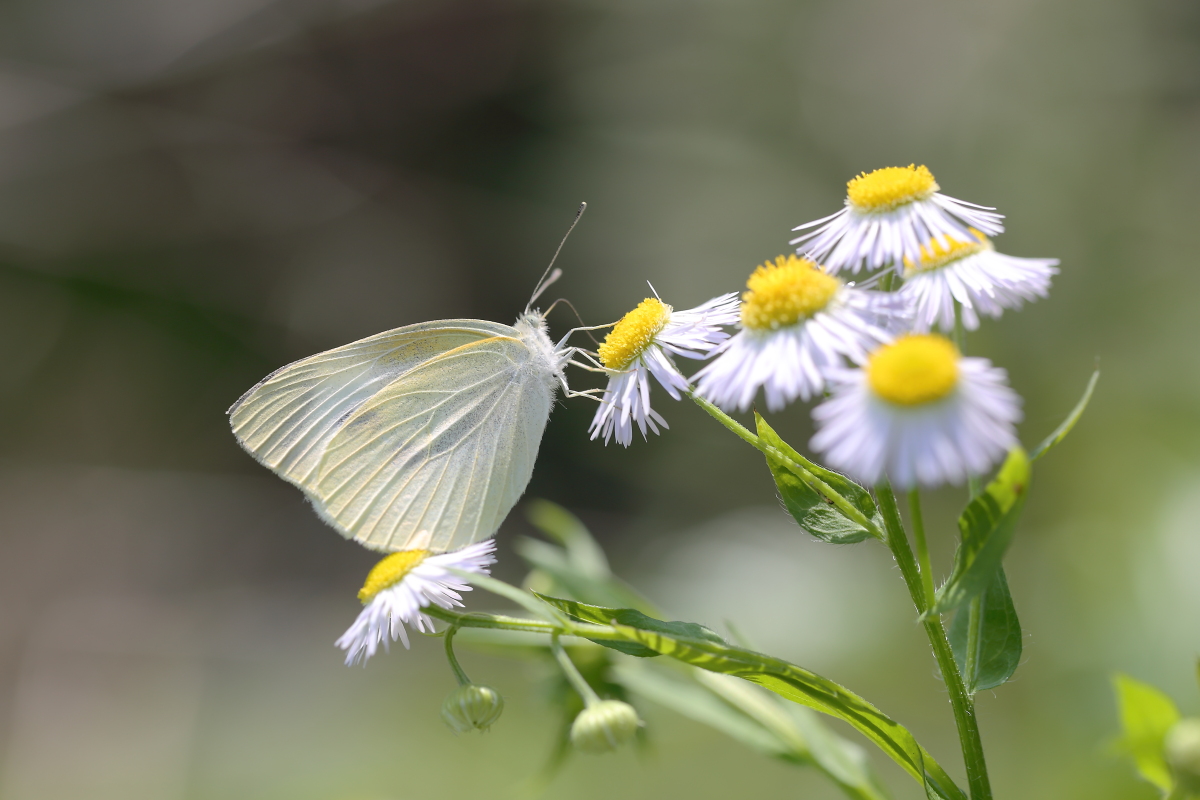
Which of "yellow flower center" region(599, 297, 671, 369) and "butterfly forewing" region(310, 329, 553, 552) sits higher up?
"yellow flower center" region(599, 297, 671, 369)

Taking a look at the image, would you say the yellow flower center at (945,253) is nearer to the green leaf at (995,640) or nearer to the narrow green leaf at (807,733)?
the green leaf at (995,640)

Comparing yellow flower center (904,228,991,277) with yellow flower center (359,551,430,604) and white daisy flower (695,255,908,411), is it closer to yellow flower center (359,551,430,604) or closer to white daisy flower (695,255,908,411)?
white daisy flower (695,255,908,411)

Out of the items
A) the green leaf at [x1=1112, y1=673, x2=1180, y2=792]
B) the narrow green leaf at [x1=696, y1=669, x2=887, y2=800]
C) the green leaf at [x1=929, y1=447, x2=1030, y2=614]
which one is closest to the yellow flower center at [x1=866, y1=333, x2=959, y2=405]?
the green leaf at [x1=929, y1=447, x2=1030, y2=614]

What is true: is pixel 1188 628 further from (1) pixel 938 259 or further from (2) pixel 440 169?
(2) pixel 440 169

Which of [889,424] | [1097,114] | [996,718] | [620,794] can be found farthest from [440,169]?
[889,424]

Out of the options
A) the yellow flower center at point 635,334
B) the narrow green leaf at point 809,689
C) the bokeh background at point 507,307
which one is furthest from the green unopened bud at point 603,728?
the bokeh background at point 507,307

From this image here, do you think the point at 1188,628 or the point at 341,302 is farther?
the point at 341,302

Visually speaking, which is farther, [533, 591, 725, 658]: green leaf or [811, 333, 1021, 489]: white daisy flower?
[533, 591, 725, 658]: green leaf

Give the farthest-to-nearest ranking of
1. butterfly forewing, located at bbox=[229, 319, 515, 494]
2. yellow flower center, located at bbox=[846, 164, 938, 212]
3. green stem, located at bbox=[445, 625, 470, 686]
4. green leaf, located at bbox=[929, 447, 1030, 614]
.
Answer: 1. butterfly forewing, located at bbox=[229, 319, 515, 494]
2. yellow flower center, located at bbox=[846, 164, 938, 212]
3. green stem, located at bbox=[445, 625, 470, 686]
4. green leaf, located at bbox=[929, 447, 1030, 614]
